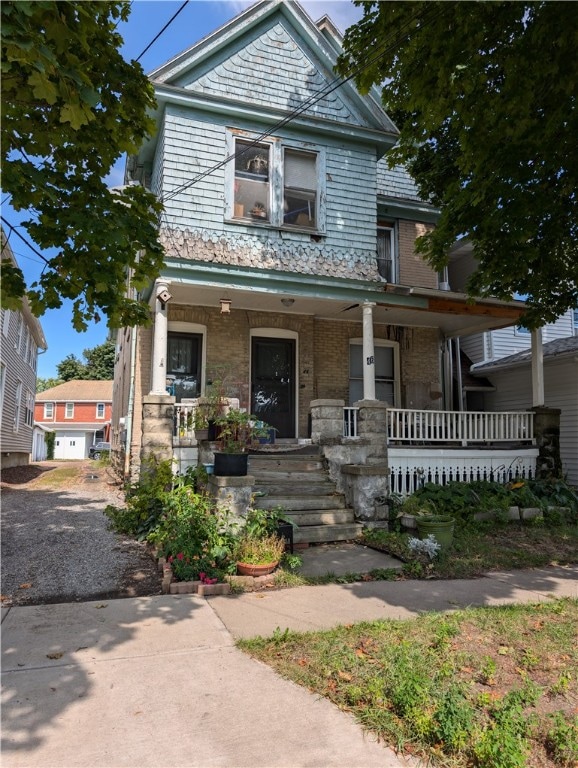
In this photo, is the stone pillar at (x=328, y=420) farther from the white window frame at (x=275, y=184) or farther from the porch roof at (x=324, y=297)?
the white window frame at (x=275, y=184)

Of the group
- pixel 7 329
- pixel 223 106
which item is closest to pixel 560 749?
pixel 223 106

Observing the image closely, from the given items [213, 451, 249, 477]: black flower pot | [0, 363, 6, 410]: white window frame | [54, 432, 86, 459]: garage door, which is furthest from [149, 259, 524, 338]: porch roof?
[54, 432, 86, 459]: garage door

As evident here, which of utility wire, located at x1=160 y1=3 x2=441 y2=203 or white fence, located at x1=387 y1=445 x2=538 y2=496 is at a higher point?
utility wire, located at x1=160 y1=3 x2=441 y2=203

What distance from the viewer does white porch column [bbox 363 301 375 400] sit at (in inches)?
394

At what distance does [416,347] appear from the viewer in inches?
503

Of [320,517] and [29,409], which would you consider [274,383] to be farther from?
[29,409]

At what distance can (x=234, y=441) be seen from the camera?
6957 mm

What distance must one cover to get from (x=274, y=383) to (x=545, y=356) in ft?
23.2

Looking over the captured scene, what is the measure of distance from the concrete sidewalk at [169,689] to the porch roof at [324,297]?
18.6 feet

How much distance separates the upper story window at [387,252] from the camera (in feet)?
41.7

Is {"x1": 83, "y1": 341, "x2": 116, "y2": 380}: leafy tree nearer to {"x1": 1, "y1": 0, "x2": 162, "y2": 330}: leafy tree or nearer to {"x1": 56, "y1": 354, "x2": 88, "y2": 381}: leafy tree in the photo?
{"x1": 56, "y1": 354, "x2": 88, "y2": 381}: leafy tree

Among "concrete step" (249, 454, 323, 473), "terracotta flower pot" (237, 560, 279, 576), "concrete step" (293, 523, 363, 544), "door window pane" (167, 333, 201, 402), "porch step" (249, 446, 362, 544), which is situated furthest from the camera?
"door window pane" (167, 333, 201, 402)

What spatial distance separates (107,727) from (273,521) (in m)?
4.05

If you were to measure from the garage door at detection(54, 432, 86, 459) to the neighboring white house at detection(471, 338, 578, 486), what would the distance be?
35691 mm
